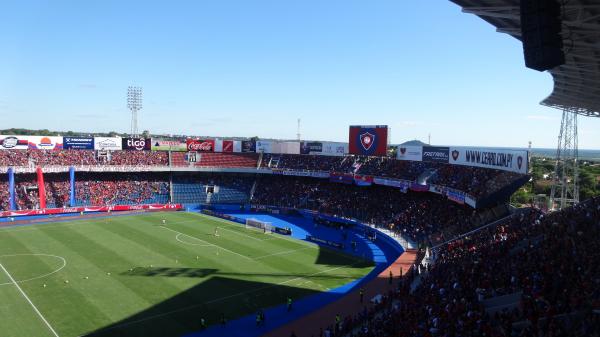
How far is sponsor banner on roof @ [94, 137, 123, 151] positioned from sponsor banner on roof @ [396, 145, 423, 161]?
38866 millimetres

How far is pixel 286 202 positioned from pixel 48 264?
32178mm

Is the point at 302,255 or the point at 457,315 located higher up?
the point at 457,315

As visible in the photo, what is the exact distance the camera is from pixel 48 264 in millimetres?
31141

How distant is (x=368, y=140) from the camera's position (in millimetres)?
54625

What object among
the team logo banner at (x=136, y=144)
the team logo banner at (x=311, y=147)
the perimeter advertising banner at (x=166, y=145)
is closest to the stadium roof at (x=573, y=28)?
the team logo banner at (x=311, y=147)

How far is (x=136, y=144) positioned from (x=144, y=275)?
130 feet

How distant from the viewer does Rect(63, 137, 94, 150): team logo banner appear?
59844 millimetres

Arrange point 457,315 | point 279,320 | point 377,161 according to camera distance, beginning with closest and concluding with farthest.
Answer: point 457,315
point 279,320
point 377,161

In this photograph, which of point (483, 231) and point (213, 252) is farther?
point (213, 252)

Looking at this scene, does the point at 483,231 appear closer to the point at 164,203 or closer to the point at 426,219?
the point at 426,219

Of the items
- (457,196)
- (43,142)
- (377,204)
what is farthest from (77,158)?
(457,196)

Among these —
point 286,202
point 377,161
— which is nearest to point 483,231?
point 377,161

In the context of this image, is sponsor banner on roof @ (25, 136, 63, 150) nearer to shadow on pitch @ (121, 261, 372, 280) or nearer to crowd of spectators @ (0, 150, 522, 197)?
crowd of spectators @ (0, 150, 522, 197)

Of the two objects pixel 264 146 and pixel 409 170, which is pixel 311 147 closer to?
pixel 264 146
